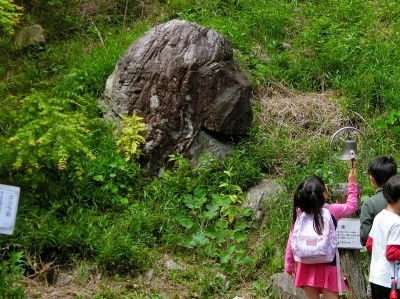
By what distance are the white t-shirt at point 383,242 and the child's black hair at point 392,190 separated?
10 centimetres

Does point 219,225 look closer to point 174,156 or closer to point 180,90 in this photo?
point 174,156

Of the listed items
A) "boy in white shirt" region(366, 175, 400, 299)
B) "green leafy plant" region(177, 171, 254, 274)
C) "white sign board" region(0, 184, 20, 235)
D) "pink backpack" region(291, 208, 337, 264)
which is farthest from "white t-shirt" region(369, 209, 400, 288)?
"white sign board" region(0, 184, 20, 235)

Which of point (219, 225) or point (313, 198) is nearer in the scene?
point (313, 198)

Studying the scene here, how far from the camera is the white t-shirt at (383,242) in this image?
188 inches

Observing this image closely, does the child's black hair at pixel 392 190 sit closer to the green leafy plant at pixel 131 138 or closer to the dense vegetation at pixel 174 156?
the dense vegetation at pixel 174 156

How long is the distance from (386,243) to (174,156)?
12.3 feet

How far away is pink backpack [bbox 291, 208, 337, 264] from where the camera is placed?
536 centimetres

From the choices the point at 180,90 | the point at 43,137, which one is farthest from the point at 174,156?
the point at 43,137

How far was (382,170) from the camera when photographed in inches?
211

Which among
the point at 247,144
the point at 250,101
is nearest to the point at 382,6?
the point at 250,101

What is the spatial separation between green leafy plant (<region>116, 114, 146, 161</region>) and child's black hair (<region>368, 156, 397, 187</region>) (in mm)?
3429

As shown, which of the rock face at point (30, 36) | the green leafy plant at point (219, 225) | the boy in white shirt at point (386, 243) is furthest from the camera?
the rock face at point (30, 36)

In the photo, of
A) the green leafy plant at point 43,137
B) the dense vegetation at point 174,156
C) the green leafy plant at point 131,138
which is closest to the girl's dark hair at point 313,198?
Result: the dense vegetation at point 174,156

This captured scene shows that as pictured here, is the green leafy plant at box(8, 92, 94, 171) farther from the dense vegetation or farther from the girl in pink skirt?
the girl in pink skirt
